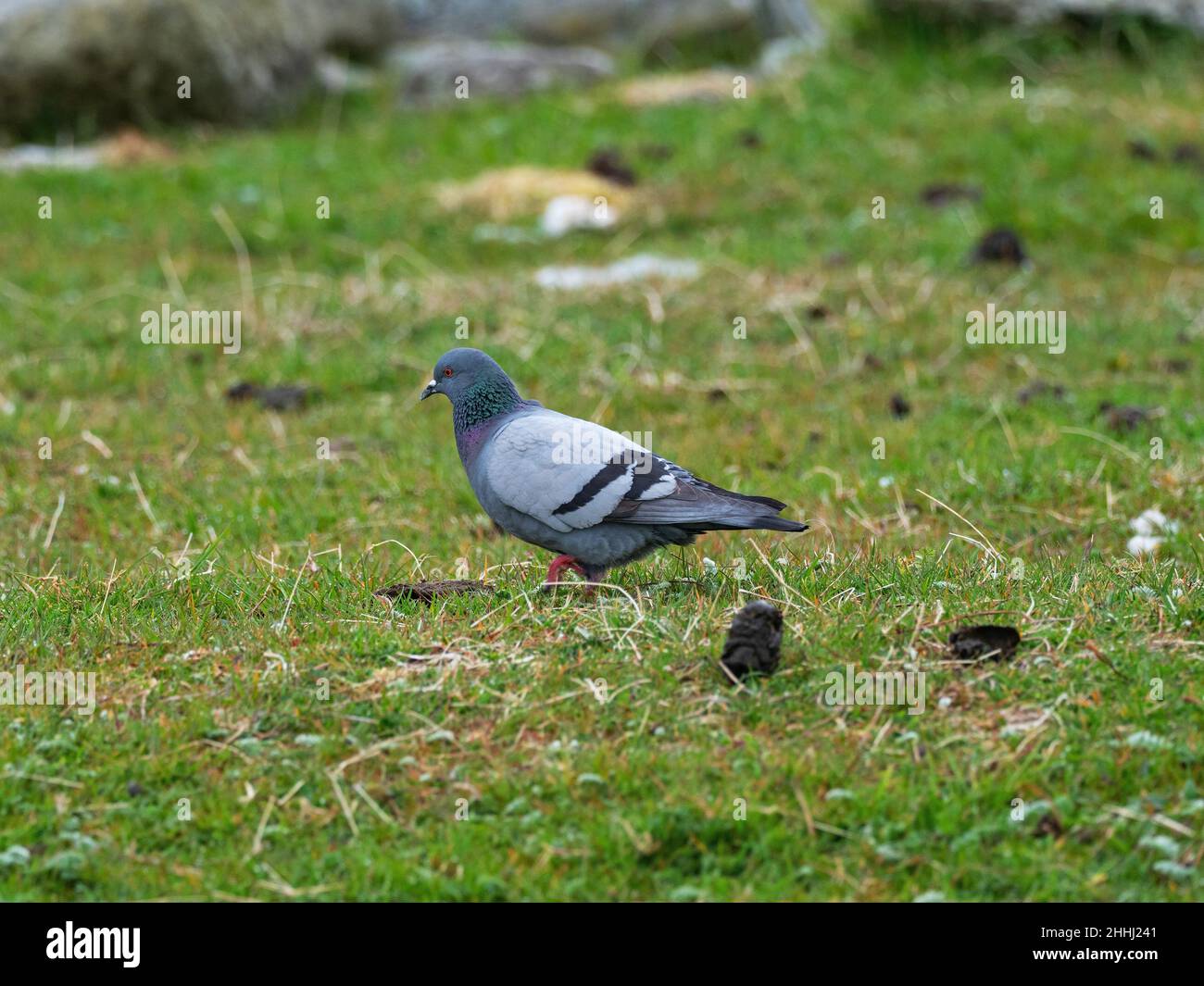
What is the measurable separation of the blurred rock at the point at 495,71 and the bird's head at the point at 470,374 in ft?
33.4

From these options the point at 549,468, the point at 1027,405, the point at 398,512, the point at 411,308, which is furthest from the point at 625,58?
the point at 549,468

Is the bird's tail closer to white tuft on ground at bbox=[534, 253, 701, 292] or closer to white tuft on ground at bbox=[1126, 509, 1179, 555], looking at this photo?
white tuft on ground at bbox=[1126, 509, 1179, 555]

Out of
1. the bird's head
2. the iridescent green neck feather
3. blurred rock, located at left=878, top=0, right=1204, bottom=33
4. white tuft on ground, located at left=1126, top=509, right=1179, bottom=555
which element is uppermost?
blurred rock, located at left=878, top=0, right=1204, bottom=33

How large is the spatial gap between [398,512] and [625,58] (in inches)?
417

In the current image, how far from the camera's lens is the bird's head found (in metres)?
6.61

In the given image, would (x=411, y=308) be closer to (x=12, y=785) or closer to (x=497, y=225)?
(x=497, y=225)

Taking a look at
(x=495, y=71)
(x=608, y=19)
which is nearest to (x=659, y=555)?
(x=495, y=71)

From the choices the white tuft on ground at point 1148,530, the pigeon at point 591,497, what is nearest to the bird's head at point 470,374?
the pigeon at point 591,497

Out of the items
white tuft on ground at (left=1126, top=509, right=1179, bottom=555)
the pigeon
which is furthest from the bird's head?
white tuft on ground at (left=1126, top=509, right=1179, bottom=555)

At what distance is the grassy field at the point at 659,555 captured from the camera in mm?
4473

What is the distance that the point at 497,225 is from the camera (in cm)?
1334

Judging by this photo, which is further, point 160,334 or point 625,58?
point 625,58

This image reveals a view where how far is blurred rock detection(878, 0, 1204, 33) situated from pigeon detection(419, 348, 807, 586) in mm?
11838

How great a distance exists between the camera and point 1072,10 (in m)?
16.3
